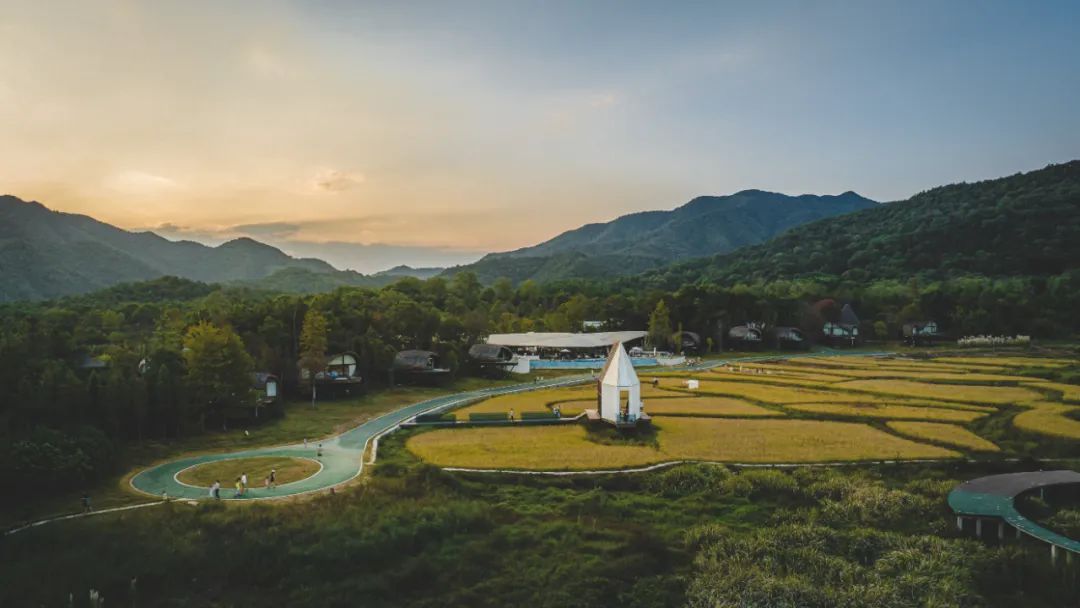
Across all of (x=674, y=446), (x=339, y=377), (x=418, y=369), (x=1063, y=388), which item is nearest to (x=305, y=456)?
(x=674, y=446)

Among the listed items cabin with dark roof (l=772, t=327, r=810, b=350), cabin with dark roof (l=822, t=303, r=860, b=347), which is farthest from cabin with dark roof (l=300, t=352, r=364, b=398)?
cabin with dark roof (l=822, t=303, r=860, b=347)

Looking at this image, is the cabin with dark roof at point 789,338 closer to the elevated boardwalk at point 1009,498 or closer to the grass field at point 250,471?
the elevated boardwalk at point 1009,498

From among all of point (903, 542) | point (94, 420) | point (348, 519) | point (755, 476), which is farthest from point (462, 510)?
point (94, 420)

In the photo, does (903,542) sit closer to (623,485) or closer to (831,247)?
(623,485)

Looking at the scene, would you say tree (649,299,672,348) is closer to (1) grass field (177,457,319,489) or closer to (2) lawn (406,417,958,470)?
(2) lawn (406,417,958,470)

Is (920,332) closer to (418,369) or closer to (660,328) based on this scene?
(660,328)

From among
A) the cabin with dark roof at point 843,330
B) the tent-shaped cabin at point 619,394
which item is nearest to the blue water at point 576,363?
the tent-shaped cabin at point 619,394
